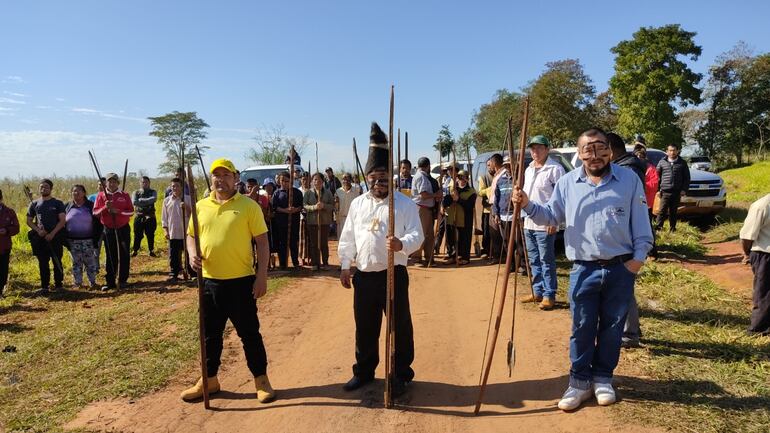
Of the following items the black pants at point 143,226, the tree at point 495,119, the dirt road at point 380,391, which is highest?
the tree at point 495,119

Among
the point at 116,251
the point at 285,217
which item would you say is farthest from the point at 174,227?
the point at 285,217

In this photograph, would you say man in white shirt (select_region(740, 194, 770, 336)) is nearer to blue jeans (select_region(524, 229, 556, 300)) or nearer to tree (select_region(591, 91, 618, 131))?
blue jeans (select_region(524, 229, 556, 300))

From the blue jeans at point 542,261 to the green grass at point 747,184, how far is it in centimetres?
1309

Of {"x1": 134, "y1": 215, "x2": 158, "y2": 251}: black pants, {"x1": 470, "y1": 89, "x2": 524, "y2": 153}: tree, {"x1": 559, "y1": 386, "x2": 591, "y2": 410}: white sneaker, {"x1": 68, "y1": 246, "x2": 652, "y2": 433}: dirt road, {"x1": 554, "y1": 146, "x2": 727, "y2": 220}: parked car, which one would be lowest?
{"x1": 68, "y1": 246, "x2": 652, "y2": 433}: dirt road

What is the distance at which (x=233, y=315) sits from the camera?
14.2ft

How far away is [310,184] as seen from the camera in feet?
34.7

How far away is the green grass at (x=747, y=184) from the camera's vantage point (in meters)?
17.2

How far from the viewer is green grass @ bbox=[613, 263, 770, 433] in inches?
144

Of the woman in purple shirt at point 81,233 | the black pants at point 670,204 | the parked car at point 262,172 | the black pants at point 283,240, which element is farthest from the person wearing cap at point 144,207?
the black pants at point 670,204

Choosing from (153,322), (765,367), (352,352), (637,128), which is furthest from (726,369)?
(637,128)

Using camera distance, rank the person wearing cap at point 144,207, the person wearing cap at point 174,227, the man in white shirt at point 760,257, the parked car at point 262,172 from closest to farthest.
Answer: the man in white shirt at point 760,257, the person wearing cap at point 174,227, the person wearing cap at point 144,207, the parked car at point 262,172

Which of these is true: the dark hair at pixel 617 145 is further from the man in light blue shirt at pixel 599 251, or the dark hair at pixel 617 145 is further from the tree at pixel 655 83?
the tree at pixel 655 83

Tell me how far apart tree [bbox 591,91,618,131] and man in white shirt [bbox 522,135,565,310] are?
36789 millimetres

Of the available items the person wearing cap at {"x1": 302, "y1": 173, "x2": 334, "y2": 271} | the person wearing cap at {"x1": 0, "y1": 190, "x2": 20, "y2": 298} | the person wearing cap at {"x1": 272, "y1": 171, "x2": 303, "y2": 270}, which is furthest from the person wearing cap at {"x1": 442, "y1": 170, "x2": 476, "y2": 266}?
the person wearing cap at {"x1": 0, "y1": 190, "x2": 20, "y2": 298}
